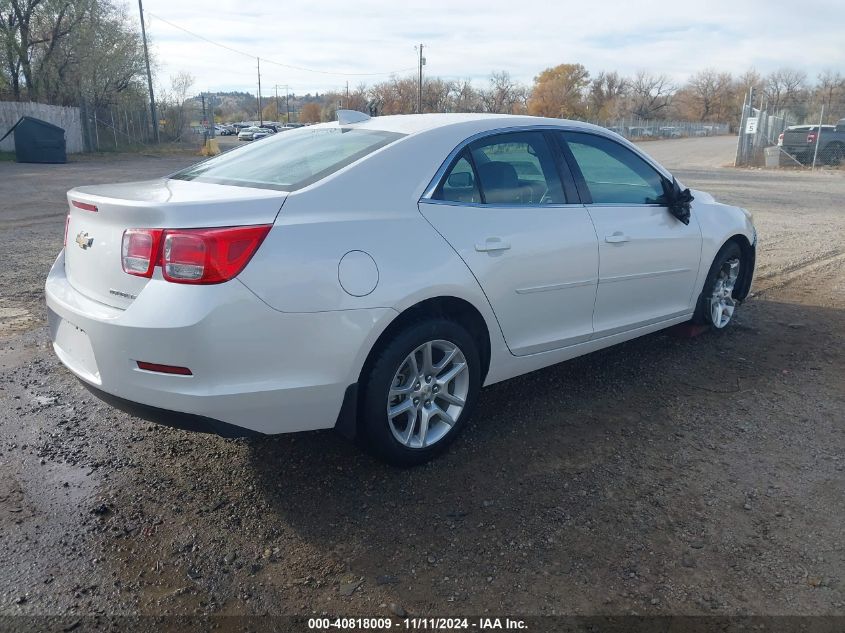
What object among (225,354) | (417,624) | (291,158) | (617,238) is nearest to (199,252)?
(225,354)

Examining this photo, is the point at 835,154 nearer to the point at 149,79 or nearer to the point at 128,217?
the point at 128,217

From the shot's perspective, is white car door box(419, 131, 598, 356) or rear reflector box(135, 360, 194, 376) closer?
rear reflector box(135, 360, 194, 376)

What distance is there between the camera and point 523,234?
11.6ft

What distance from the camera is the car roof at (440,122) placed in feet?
11.8

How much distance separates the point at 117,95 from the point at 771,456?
42.2m

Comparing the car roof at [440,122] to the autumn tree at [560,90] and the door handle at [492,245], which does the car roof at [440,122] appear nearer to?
the door handle at [492,245]

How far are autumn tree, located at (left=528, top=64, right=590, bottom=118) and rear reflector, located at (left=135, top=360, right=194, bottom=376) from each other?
2805 inches

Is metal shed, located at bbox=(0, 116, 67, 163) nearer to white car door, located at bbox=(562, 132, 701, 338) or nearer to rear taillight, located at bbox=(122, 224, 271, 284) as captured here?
white car door, located at bbox=(562, 132, 701, 338)

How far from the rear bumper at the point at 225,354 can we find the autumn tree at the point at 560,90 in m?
71.0

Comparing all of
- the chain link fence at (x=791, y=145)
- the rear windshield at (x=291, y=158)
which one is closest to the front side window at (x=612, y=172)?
the rear windshield at (x=291, y=158)

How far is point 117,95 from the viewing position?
38875 millimetres

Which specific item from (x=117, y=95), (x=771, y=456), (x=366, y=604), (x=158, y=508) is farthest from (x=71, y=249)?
(x=117, y=95)

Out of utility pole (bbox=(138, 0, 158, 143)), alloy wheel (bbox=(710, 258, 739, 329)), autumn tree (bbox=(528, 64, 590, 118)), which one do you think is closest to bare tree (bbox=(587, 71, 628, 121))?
autumn tree (bbox=(528, 64, 590, 118))

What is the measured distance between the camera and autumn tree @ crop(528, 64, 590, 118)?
73000 mm
